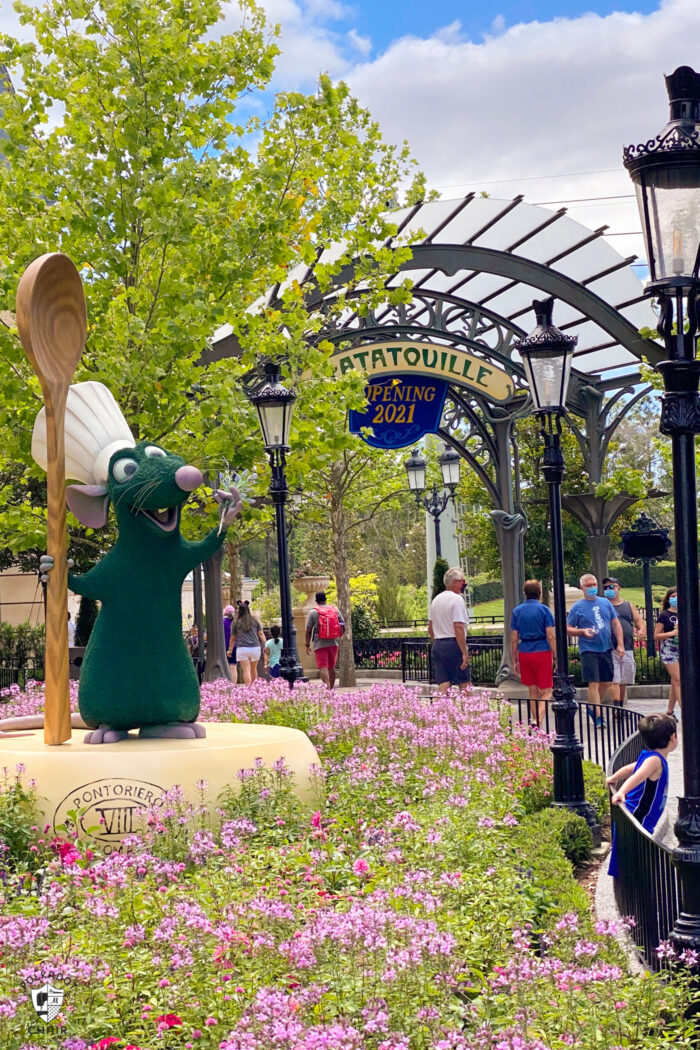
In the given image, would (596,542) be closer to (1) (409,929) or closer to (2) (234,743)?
(2) (234,743)

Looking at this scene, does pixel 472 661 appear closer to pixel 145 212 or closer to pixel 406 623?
pixel 145 212

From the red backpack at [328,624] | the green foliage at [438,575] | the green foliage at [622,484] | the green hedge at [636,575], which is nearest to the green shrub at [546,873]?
the red backpack at [328,624]

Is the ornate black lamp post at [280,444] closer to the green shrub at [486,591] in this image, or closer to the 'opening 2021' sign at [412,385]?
the 'opening 2021' sign at [412,385]

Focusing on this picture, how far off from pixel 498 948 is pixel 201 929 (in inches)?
41.5

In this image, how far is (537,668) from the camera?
12.5 meters

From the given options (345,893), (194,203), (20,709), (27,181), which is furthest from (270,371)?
(345,893)

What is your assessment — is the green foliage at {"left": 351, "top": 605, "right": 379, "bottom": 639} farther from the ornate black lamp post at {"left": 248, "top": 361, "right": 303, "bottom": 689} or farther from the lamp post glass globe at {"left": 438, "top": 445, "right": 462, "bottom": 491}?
the ornate black lamp post at {"left": 248, "top": 361, "right": 303, "bottom": 689}

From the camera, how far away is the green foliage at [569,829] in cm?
719

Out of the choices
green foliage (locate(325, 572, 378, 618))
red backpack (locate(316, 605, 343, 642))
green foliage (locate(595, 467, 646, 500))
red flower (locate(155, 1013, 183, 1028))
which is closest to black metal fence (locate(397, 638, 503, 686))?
red backpack (locate(316, 605, 343, 642))

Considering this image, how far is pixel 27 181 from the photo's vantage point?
1117cm

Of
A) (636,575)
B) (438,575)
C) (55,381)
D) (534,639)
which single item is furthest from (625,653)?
(636,575)

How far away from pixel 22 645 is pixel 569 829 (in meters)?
16.6

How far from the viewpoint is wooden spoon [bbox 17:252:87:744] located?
7.09 m

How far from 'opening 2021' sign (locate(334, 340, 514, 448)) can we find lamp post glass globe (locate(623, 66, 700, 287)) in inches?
477
